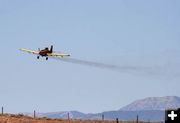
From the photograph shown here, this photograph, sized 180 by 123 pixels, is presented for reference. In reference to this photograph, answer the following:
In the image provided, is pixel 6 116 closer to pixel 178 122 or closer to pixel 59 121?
pixel 59 121

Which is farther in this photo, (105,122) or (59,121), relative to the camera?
(105,122)

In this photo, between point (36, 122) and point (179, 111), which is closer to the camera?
point (179, 111)

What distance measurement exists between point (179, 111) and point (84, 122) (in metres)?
84.0

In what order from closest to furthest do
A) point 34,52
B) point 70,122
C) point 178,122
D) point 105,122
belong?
point 178,122 < point 70,122 < point 105,122 < point 34,52

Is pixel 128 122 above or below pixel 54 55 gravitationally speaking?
Answer: below

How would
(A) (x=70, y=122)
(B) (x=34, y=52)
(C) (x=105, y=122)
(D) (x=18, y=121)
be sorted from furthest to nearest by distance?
1. (B) (x=34, y=52)
2. (C) (x=105, y=122)
3. (A) (x=70, y=122)
4. (D) (x=18, y=121)

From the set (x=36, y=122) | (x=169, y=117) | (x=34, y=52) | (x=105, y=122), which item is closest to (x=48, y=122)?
(x=36, y=122)

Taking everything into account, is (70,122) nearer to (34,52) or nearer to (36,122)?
(36,122)

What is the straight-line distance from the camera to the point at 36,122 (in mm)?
115438

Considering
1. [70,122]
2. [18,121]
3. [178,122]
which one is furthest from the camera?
[70,122]

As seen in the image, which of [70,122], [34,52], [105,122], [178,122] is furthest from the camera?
[34,52]

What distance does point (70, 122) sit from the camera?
12231 cm

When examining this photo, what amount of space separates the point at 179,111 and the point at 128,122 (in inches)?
3711

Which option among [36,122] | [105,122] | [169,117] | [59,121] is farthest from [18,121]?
[169,117]
